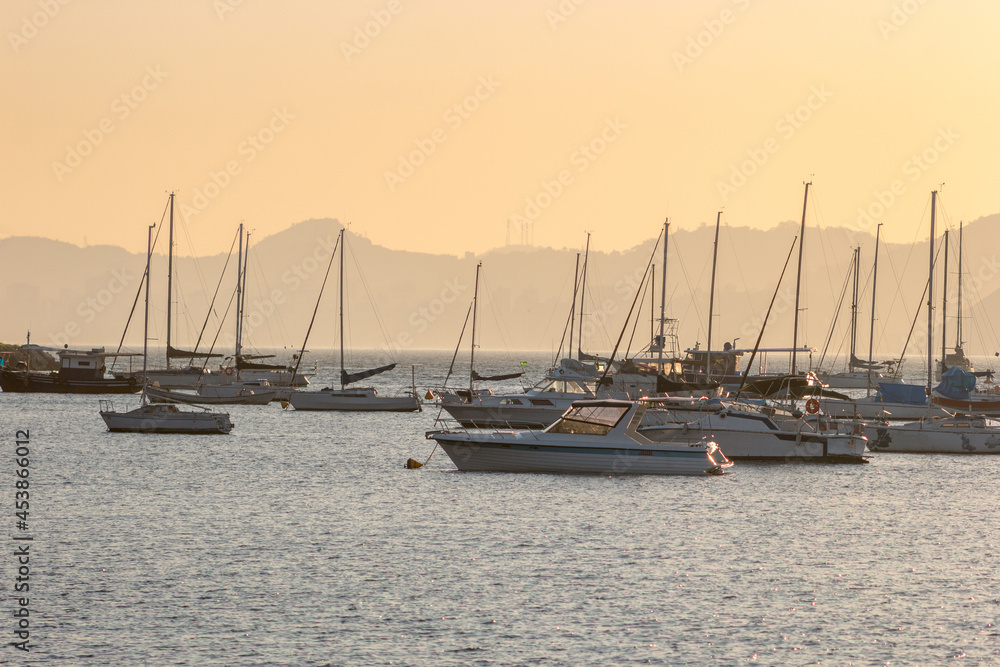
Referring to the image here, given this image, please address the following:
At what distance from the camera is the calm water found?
23.5 m

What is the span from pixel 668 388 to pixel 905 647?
182 ft

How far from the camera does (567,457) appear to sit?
49812 mm

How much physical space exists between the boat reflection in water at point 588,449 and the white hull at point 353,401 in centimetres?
5285

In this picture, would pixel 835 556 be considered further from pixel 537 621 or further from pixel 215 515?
pixel 215 515

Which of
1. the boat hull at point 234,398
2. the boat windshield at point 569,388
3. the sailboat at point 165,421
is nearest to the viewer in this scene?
the sailboat at point 165,421

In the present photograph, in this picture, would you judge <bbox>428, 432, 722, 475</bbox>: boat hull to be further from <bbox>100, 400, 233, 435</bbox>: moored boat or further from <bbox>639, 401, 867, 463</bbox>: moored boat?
<bbox>100, 400, 233, 435</bbox>: moored boat

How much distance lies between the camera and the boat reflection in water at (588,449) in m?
49.8

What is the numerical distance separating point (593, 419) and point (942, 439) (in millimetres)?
24082

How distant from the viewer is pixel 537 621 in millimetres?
25469

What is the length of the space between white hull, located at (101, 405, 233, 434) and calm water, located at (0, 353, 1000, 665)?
60.4ft

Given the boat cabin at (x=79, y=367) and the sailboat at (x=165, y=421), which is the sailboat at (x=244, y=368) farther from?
the sailboat at (x=165, y=421)

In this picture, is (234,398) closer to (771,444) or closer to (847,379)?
(771,444)

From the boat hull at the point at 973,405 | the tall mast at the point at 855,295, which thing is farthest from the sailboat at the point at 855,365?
the boat hull at the point at 973,405

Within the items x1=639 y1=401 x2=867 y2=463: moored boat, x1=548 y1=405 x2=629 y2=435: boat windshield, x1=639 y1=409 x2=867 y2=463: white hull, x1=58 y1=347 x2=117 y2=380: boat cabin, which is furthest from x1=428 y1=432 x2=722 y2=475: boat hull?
x1=58 y1=347 x2=117 y2=380: boat cabin
